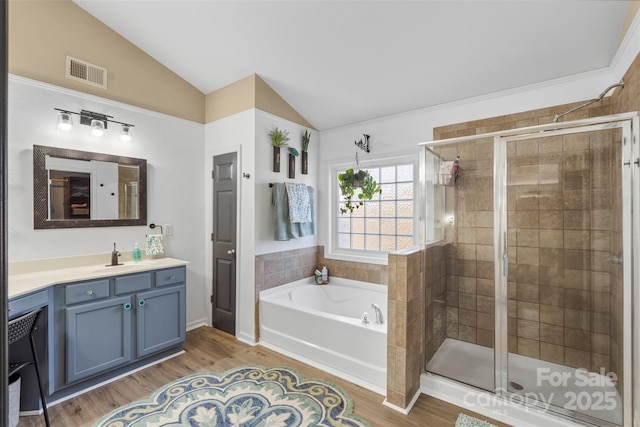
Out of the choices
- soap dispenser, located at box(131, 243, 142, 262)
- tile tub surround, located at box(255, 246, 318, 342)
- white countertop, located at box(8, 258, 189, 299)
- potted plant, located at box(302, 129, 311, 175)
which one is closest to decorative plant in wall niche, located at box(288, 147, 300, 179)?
potted plant, located at box(302, 129, 311, 175)

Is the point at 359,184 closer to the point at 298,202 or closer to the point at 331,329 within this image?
the point at 298,202

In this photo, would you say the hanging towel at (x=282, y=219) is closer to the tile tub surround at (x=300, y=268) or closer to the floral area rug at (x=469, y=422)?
the tile tub surround at (x=300, y=268)

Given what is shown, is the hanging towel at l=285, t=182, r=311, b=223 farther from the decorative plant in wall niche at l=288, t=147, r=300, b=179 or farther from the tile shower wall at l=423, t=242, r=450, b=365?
the tile shower wall at l=423, t=242, r=450, b=365

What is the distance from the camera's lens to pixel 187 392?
217 cm

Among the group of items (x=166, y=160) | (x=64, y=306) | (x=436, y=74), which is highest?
(x=436, y=74)

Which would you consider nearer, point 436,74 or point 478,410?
point 478,410

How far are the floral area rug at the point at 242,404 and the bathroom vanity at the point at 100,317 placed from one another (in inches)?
18.0

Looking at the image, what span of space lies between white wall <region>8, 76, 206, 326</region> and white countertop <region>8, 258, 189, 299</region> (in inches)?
6.1

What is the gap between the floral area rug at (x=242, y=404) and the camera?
1.88 metres

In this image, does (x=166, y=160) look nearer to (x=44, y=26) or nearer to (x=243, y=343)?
(x=44, y=26)

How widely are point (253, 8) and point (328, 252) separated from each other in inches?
105

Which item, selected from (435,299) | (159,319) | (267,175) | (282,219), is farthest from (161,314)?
(435,299)

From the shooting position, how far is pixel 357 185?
3328 millimetres

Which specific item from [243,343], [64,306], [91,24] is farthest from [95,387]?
[91,24]
